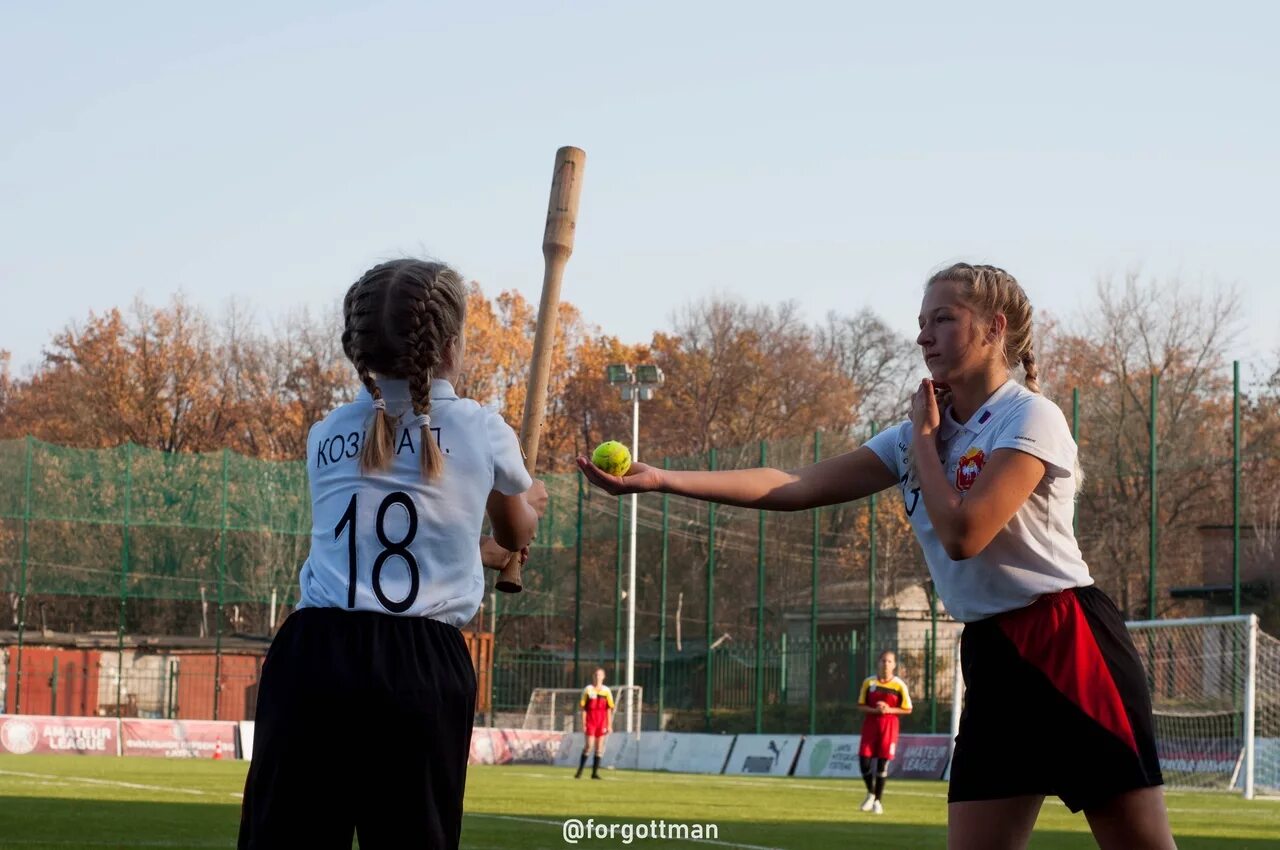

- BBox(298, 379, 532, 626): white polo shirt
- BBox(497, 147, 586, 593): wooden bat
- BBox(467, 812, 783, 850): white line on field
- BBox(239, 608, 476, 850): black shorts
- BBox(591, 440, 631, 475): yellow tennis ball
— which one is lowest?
BBox(467, 812, 783, 850): white line on field

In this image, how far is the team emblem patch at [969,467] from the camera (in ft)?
16.0

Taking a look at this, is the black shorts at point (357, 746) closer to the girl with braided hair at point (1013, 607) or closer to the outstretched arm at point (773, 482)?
the outstretched arm at point (773, 482)

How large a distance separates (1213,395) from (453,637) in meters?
43.7

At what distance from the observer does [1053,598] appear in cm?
489

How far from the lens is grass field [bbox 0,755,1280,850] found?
13898 mm

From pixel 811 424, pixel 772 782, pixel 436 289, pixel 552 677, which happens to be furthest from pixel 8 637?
pixel 436 289

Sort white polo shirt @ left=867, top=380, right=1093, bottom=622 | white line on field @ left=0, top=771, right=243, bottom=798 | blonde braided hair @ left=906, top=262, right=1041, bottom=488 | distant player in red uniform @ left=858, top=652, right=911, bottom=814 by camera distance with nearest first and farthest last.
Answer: white polo shirt @ left=867, top=380, right=1093, bottom=622, blonde braided hair @ left=906, top=262, right=1041, bottom=488, white line on field @ left=0, top=771, right=243, bottom=798, distant player in red uniform @ left=858, top=652, right=911, bottom=814

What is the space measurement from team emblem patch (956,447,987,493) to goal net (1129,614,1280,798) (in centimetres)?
2046

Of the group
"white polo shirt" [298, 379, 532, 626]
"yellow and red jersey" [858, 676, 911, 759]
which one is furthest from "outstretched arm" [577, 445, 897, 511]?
"yellow and red jersey" [858, 676, 911, 759]

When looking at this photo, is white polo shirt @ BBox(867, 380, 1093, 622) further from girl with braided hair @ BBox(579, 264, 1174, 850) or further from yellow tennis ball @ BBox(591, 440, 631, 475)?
yellow tennis ball @ BBox(591, 440, 631, 475)

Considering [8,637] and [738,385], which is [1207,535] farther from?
[8,637]

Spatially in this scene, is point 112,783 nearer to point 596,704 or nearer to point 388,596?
point 596,704

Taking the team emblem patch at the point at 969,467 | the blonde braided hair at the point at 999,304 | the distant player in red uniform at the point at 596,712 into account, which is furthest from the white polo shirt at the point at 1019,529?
the distant player in red uniform at the point at 596,712

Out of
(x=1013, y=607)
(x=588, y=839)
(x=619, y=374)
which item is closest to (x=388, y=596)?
(x=1013, y=607)
